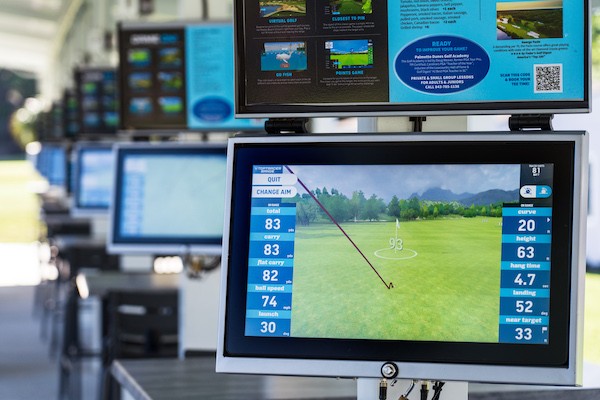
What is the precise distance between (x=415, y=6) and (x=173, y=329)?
270 centimetres

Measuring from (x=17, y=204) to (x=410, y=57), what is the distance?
21700mm

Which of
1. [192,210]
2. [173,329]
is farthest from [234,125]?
[173,329]

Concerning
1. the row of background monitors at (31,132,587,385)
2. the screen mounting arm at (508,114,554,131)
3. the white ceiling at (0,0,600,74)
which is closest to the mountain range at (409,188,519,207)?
the row of background monitors at (31,132,587,385)

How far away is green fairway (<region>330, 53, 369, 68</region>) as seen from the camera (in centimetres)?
182

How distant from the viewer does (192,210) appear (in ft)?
12.5

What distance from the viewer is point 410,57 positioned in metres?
1.81

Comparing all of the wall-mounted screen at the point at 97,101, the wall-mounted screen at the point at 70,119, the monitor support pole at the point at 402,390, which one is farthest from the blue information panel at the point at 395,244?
the wall-mounted screen at the point at 70,119

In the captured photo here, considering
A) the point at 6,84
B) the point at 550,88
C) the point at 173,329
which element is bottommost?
the point at 173,329

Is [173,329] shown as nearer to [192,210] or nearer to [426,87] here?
[192,210]

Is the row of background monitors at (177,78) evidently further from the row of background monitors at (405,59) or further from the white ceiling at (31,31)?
the white ceiling at (31,31)

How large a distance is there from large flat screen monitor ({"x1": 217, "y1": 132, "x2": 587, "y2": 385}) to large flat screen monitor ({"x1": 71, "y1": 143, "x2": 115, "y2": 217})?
5.21 m

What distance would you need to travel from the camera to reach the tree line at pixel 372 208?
1743 millimetres

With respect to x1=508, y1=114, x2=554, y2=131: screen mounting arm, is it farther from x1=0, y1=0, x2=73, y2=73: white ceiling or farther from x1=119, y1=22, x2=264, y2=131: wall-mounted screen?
x1=0, y1=0, x2=73, y2=73: white ceiling

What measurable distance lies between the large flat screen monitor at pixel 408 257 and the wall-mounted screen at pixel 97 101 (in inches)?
231
